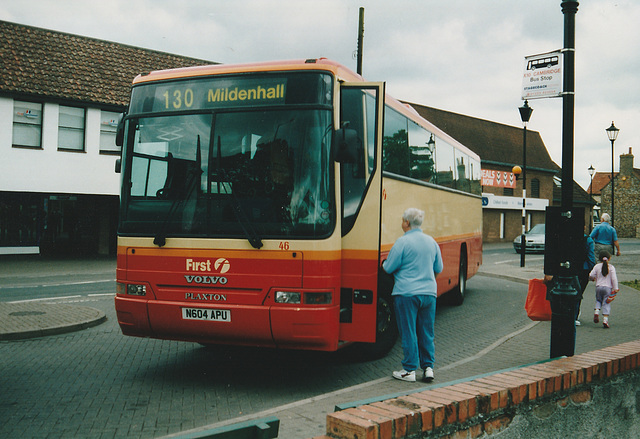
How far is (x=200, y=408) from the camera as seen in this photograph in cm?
599

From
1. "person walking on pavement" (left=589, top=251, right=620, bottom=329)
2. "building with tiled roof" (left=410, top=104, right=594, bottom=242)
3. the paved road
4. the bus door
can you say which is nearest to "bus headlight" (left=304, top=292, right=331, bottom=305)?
the bus door

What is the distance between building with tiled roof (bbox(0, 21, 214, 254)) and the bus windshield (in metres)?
19.3

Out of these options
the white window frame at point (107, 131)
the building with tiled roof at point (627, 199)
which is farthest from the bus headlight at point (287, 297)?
the building with tiled roof at point (627, 199)

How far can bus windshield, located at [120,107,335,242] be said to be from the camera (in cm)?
643

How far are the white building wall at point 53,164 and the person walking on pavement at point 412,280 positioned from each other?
20.9m

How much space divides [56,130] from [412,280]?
2173cm

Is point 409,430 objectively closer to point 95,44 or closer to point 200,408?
point 200,408

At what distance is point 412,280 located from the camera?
6930 mm

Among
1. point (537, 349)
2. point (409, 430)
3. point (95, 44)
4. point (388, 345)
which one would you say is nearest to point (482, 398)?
point (409, 430)

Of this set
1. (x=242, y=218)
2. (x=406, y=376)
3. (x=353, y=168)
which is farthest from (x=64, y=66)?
(x=406, y=376)

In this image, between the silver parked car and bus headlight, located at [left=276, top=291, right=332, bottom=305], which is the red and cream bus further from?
the silver parked car

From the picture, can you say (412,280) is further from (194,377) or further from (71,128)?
(71,128)

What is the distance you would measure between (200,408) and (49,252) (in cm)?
2474

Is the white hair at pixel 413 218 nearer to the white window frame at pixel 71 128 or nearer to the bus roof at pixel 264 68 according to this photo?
the bus roof at pixel 264 68
